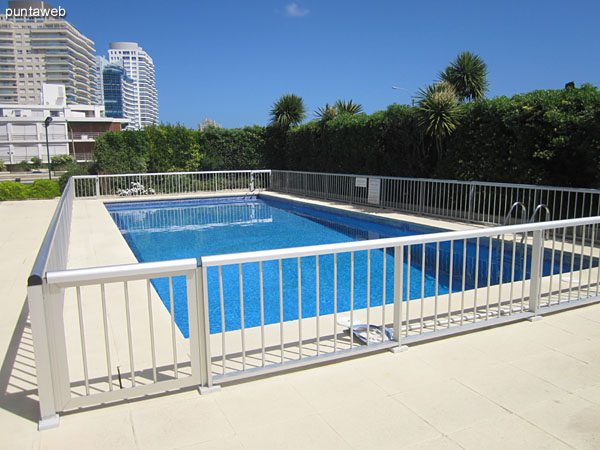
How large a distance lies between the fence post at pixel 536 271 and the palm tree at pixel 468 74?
13381 mm

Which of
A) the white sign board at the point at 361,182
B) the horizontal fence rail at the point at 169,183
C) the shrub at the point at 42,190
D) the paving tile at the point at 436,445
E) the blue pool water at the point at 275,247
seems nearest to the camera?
the paving tile at the point at 436,445

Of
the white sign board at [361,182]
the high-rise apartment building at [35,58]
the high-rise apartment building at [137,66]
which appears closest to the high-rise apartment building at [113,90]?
the high-rise apartment building at [137,66]

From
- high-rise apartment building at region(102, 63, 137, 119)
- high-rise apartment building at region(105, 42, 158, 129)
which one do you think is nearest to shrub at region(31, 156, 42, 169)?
high-rise apartment building at region(102, 63, 137, 119)

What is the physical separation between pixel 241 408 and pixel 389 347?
1273 millimetres

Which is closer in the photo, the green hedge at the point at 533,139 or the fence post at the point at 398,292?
the fence post at the point at 398,292

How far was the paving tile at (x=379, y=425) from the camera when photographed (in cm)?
236

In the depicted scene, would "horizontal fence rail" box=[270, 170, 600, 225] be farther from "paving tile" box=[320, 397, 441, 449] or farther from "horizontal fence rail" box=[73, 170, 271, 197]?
"paving tile" box=[320, 397, 441, 449]

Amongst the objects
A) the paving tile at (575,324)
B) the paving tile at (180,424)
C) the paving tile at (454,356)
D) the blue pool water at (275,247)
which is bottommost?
the blue pool water at (275,247)

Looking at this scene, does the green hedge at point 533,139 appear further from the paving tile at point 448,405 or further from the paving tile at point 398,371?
the paving tile at point 448,405

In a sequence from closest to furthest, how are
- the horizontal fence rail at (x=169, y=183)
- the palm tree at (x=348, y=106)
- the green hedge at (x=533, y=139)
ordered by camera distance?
the green hedge at (x=533, y=139) < the horizontal fence rail at (x=169, y=183) < the palm tree at (x=348, y=106)

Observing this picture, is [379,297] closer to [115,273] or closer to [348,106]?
[115,273]

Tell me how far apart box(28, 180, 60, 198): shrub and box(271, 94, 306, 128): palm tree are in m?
8.79

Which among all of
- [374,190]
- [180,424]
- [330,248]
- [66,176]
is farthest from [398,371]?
[66,176]

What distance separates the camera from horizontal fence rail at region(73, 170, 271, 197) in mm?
16484
